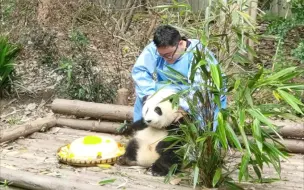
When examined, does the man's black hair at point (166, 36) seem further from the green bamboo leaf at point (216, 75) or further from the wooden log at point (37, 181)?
the wooden log at point (37, 181)

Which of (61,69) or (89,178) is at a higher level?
(61,69)

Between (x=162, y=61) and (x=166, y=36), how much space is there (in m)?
0.55

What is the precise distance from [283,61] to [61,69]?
8.45 feet

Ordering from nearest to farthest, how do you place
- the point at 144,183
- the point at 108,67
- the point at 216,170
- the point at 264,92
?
1. the point at 216,170
2. the point at 144,183
3. the point at 264,92
4. the point at 108,67

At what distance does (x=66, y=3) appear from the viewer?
8094mm

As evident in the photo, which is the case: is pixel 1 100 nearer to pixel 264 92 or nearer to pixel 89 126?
pixel 89 126

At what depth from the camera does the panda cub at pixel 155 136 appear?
15.2ft

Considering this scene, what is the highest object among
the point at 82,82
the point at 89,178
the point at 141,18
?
the point at 141,18

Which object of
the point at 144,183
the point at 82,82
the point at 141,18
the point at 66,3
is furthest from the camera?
the point at 141,18

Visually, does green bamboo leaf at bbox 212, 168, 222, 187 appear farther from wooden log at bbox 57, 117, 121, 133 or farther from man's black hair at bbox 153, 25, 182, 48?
wooden log at bbox 57, 117, 121, 133

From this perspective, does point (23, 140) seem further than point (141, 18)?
No

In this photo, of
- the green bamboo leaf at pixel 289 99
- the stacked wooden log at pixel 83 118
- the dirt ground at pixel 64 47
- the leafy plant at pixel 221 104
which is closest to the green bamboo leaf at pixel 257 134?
the leafy plant at pixel 221 104

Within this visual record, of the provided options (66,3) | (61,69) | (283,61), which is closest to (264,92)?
(283,61)

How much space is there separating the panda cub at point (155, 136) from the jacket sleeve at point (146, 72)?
26 cm
